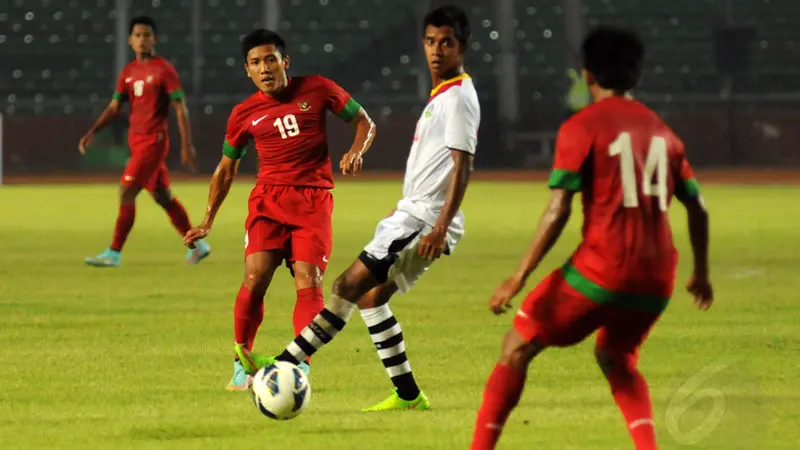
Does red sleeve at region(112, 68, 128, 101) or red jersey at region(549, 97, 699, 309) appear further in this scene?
red sleeve at region(112, 68, 128, 101)

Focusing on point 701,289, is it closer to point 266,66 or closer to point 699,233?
point 699,233

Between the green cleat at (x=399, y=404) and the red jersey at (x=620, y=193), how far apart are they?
2135mm

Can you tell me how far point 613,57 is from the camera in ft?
17.9

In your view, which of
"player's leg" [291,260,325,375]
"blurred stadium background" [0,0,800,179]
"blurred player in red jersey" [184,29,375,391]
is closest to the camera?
"player's leg" [291,260,325,375]

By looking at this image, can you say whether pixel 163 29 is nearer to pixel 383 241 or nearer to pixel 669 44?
pixel 669 44

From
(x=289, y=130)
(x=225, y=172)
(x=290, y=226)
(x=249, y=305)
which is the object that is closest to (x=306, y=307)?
(x=249, y=305)

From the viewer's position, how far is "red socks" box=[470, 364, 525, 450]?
559 cm

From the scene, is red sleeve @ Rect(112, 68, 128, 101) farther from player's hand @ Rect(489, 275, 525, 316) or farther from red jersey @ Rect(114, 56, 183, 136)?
player's hand @ Rect(489, 275, 525, 316)

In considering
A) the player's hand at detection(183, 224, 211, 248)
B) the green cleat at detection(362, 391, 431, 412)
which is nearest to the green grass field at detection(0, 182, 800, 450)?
the green cleat at detection(362, 391, 431, 412)

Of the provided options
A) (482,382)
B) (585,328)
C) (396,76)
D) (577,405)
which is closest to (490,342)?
(482,382)

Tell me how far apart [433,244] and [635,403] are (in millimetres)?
1579

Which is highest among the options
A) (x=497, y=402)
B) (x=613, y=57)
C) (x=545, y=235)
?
(x=613, y=57)

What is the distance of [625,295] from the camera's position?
216 inches

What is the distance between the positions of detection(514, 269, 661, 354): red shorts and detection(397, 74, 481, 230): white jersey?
5.55ft
